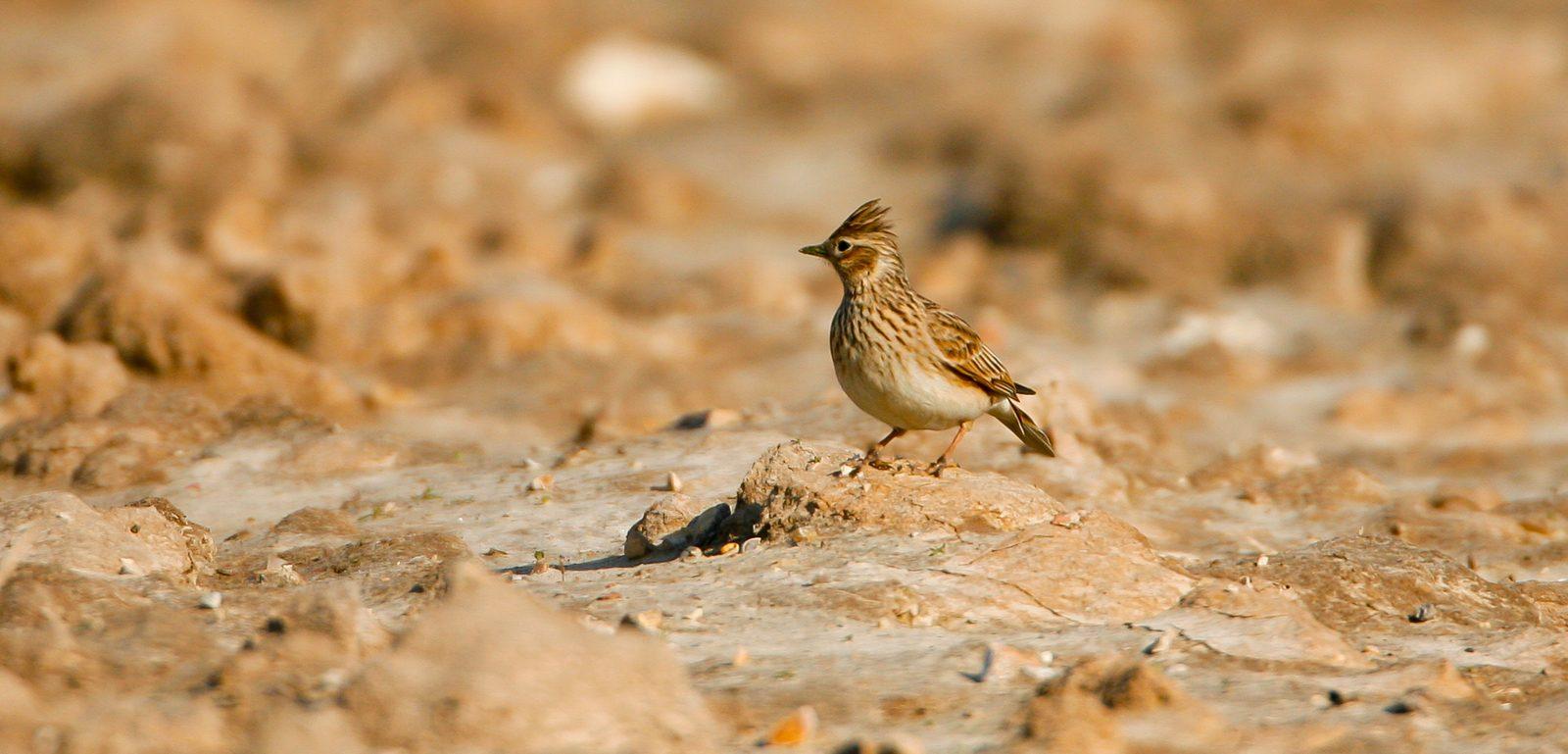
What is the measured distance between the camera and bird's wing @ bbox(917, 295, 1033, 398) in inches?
315

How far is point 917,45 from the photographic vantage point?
70.0ft

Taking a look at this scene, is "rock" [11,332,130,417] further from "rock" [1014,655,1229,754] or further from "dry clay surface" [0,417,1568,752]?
"rock" [1014,655,1229,754]

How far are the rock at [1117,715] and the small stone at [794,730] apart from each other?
0.64m

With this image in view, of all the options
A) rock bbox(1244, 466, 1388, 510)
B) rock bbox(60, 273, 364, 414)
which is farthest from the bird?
rock bbox(60, 273, 364, 414)

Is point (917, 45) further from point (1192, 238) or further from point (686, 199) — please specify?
point (1192, 238)

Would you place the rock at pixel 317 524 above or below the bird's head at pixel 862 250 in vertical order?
below

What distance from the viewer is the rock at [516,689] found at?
4.79m

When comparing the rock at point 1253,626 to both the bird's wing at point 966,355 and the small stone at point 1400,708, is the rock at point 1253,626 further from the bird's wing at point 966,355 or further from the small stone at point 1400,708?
the bird's wing at point 966,355

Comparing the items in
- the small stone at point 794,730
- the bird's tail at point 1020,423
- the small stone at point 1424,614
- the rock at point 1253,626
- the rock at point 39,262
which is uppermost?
the rock at point 39,262

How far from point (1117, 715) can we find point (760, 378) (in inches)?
314

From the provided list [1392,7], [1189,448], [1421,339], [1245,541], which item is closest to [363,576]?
[1245,541]

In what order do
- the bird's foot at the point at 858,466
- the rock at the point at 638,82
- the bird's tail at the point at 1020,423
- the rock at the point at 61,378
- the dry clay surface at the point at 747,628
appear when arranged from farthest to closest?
the rock at the point at 638,82 → the rock at the point at 61,378 → the bird's tail at the point at 1020,423 → the bird's foot at the point at 858,466 → the dry clay surface at the point at 747,628

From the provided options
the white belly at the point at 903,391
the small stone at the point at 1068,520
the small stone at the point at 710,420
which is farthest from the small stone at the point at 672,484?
the small stone at the point at 1068,520

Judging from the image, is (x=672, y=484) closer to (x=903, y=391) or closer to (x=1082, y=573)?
(x=903, y=391)
